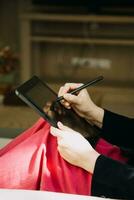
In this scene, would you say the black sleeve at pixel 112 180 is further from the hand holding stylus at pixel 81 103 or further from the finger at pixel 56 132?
the hand holding stylus at pixel 81 103

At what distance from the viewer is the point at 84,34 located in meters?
3.10

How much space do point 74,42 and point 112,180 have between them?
2.38 metres

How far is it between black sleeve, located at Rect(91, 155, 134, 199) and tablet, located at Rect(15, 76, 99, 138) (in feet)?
0.50

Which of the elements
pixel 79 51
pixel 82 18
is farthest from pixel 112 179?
pixel 79 51

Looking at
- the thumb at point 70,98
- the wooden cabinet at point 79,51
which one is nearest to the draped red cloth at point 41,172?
the thumb at point 70,98

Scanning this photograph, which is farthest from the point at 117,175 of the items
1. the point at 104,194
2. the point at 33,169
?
the point at 33,169

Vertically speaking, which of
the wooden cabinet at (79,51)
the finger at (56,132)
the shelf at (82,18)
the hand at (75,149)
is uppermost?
the finger at (56,132)

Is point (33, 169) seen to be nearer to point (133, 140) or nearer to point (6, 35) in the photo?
point (133, 140)

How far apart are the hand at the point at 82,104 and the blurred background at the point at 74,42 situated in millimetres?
1605

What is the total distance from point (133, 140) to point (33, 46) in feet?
7.45

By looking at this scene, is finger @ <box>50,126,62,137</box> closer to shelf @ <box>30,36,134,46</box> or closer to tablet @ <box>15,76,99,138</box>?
tablet @ <box>15,76,99,138</box>

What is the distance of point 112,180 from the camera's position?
0.76 meters

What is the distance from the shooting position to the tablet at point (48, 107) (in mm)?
841

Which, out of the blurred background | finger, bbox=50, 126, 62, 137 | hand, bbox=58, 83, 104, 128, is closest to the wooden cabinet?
the blurred background
